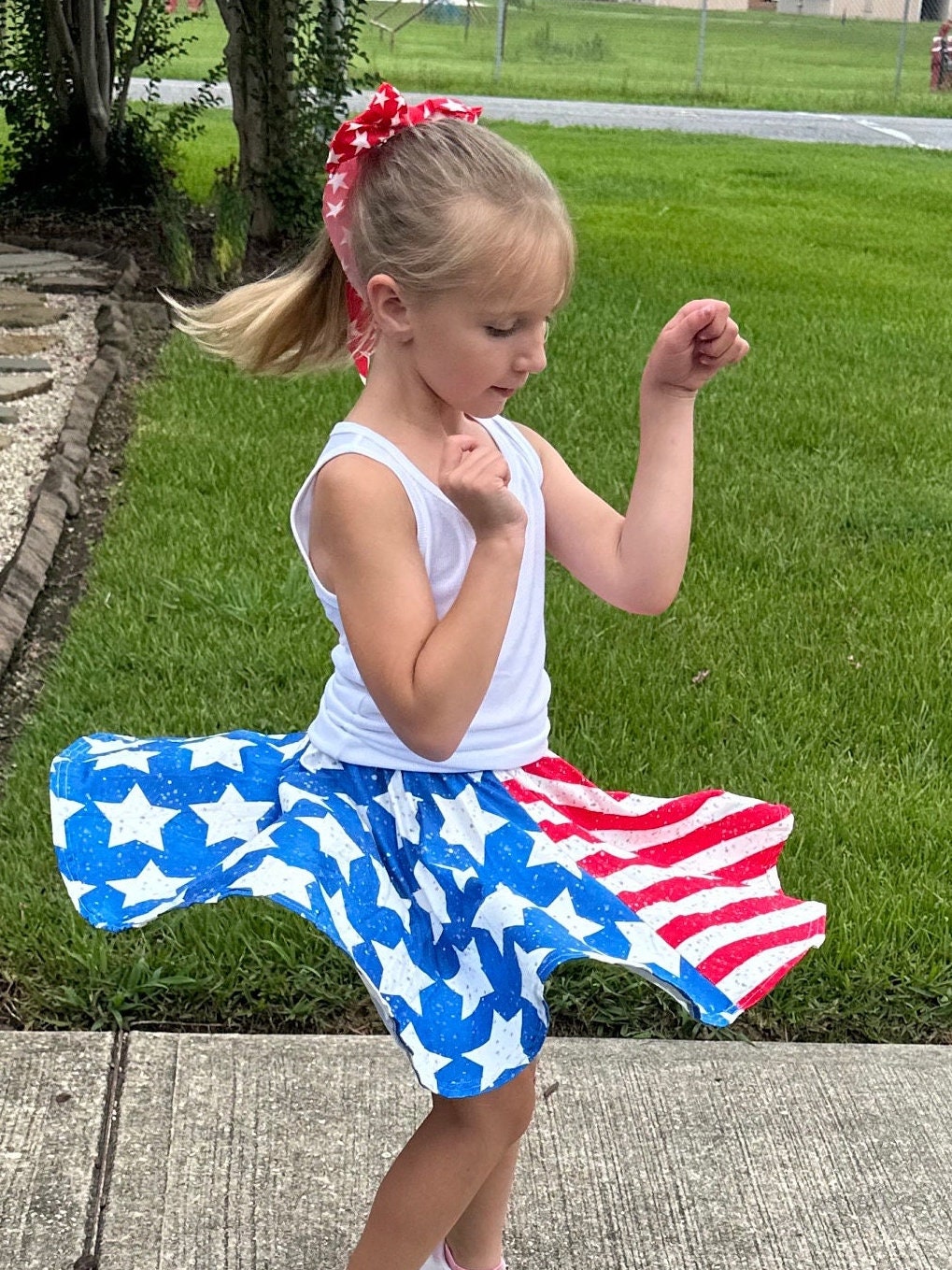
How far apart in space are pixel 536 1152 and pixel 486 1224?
0.32 meters

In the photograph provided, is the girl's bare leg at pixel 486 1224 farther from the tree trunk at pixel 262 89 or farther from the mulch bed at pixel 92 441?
the tree trunk at pixel 262 89

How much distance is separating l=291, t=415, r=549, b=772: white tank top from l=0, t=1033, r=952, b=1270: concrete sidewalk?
67 cm

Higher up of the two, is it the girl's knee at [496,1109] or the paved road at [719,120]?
the girl's knee at [496,1109]

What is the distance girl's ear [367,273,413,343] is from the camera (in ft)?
5.95

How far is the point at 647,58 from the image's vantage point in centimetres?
2847

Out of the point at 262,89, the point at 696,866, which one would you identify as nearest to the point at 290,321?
the point at 696,866

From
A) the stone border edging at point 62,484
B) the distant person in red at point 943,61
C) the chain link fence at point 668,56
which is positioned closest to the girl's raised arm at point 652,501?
the stone border edging at point 62,484

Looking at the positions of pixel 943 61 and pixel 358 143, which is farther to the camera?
pixel 943 61

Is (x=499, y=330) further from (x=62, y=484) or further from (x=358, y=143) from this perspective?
(x=62, y=484)

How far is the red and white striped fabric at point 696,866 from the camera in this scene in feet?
6.02

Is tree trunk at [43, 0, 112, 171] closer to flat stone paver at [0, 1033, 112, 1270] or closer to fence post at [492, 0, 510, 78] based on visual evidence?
flat stone paver at [0, 1033, 112, 1270]

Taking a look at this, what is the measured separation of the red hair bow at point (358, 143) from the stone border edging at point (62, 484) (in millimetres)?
2037

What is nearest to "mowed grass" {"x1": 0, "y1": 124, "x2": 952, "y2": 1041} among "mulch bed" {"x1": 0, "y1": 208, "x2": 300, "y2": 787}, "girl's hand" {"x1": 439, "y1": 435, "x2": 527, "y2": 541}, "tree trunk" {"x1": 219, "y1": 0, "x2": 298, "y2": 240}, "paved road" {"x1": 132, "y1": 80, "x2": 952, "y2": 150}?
"mulch bed" {"x1": 0, "y1": 208, "x2": 300, "y2": 787}

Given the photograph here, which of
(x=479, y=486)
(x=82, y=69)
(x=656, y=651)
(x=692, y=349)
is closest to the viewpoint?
(x=479, y=486)
